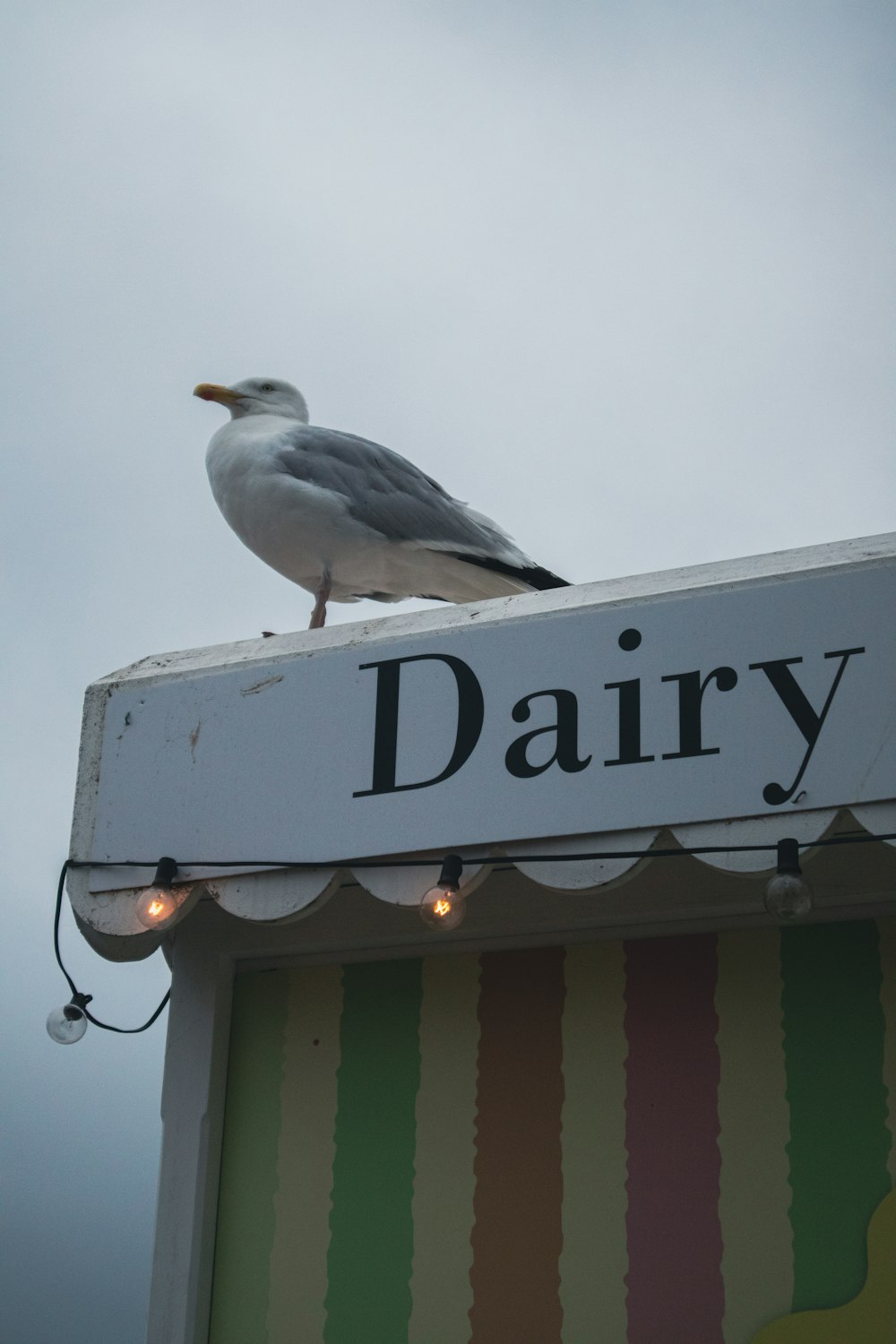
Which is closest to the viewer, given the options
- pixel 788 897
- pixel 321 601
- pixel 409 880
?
pixel 788 897

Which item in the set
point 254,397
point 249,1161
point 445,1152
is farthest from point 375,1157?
point 254,397

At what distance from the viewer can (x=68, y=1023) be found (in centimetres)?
342

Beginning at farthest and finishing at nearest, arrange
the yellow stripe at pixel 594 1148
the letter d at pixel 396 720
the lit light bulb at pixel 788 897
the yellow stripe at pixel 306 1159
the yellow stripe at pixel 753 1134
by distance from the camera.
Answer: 1. the yellow stripe at pixel 306 1159
2. the letter d at pixel 396 720
3. the yellow stripe at pixel 594 1148
4. the yellow stripe at pixel 753 1134
5. the lit light bulb at pixel 788 897

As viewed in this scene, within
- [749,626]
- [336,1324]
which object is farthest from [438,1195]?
[749,626]

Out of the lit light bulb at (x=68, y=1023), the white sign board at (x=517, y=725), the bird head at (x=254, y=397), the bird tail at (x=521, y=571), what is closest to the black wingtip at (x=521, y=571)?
the bird tail at (x=521, y=571)

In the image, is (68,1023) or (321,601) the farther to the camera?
(321,601)

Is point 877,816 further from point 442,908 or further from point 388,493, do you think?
point 388,493

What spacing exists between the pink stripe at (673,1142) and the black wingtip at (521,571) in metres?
1.55

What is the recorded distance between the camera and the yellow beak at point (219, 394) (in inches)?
209

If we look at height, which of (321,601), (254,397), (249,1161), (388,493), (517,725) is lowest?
(249,1161)

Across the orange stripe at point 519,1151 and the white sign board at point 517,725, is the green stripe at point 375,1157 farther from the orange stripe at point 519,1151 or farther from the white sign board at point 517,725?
the white sign board at point 517,725

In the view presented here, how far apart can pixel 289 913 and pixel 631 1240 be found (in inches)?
38.0

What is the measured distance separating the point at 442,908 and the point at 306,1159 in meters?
0.84

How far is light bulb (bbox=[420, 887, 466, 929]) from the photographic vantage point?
3100 mm
